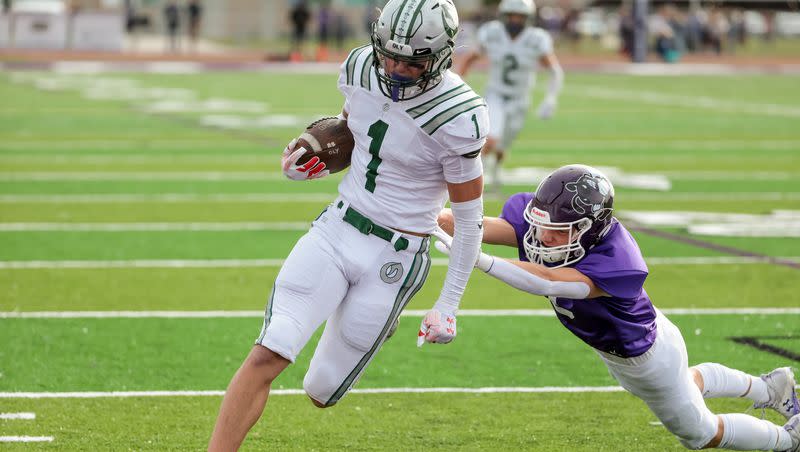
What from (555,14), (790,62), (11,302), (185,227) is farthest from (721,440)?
(555,14)

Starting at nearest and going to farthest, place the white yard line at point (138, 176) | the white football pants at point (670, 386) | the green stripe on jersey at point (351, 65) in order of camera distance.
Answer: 1. the white football pants at point (670, 386)
2. the green stripe on jersey at point (351, 65)
3. the white yard line at point (138, 176)

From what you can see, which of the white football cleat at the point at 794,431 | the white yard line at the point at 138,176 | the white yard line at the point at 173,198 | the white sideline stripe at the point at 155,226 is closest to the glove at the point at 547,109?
the white yard line at the point at 173,198

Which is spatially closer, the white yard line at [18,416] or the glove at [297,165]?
the glove at [297,165]

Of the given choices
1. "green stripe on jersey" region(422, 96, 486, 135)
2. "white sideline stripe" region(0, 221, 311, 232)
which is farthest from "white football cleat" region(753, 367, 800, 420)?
"white sideline stripe" region(0, 221, 311, 232)

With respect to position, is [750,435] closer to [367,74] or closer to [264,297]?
[367,74]

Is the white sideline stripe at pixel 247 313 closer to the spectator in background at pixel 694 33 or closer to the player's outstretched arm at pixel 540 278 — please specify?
the player's outstretched arm at pixel 540 278

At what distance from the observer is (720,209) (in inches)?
472

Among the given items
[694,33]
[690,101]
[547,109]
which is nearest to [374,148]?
[547,109]

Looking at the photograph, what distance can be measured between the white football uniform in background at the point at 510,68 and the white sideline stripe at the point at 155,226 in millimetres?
2922

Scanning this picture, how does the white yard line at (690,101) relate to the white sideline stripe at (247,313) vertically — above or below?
below

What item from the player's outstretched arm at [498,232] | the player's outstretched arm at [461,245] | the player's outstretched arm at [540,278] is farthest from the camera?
the player's outstretched arm at [498,232]

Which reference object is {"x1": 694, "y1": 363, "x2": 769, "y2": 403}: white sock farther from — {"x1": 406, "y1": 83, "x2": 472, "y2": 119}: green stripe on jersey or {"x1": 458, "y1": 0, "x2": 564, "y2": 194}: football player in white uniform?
{"x1": 458, "y1": 0, "x2": 564, "y2": 194}: football player in white uniform

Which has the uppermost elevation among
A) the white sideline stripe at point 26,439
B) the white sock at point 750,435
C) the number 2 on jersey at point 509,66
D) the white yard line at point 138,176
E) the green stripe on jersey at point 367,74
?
the green stripe on jersey at point 367,74

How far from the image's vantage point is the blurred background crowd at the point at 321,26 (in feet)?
129
